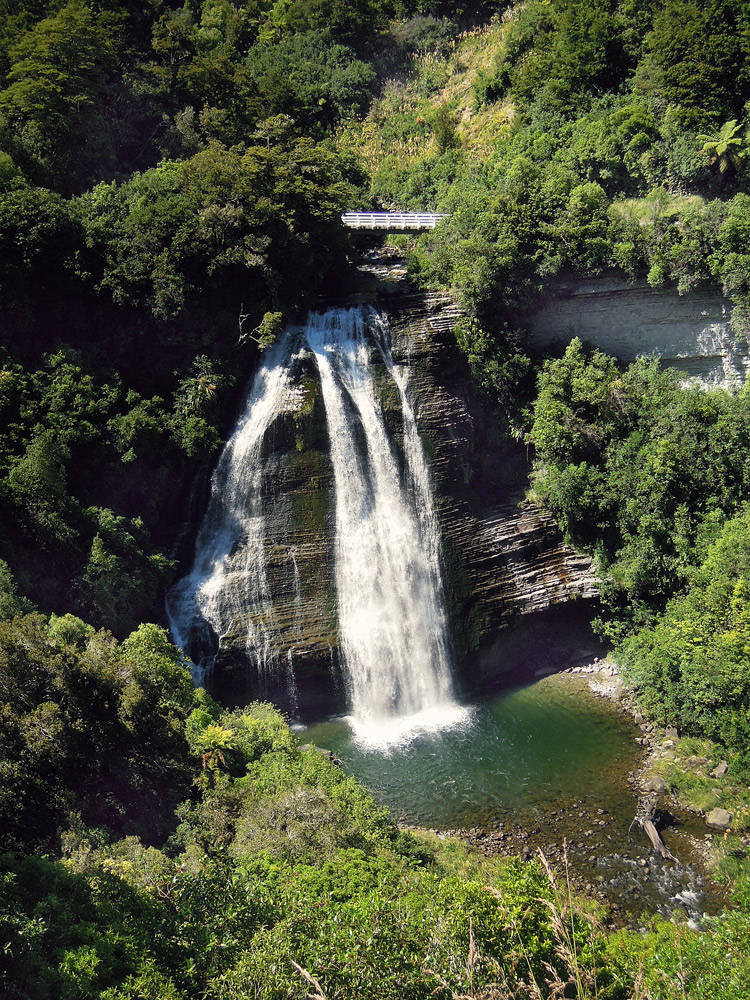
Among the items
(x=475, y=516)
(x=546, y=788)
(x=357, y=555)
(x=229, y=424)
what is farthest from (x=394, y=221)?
(x=546, y=788)

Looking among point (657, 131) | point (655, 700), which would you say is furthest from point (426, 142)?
point (655, 700)

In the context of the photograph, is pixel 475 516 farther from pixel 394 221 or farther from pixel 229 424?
pixel 394 221

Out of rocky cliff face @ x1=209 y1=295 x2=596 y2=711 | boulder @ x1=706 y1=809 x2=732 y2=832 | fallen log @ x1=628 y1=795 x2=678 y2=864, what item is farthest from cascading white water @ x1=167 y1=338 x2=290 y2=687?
boulder @ x1=706 y1=809 x2=732 y2=832

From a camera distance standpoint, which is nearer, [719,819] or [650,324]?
[719,819]

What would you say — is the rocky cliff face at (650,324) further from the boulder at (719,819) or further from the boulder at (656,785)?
the boulder at (719,819)

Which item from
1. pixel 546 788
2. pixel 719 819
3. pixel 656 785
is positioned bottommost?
pixel 719 819

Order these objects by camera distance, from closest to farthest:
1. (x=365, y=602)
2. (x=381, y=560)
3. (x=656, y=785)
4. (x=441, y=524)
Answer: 1. (x=656, y=785)
2. (x=365, y=602)
3. (x=381, y=560)
4. (x=441, y=524)
